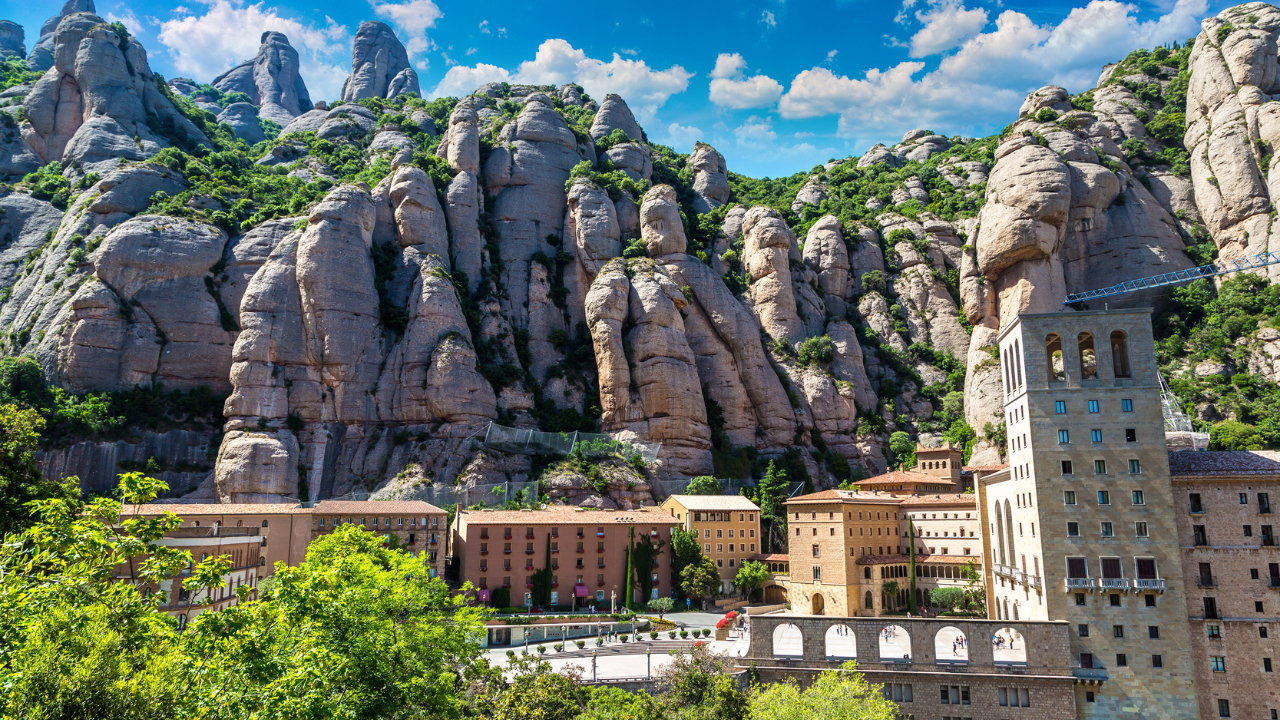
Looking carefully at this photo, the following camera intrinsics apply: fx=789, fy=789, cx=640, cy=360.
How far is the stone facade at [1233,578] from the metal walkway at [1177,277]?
5094 cm

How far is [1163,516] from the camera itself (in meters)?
49.8

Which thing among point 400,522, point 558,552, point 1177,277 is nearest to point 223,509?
point 400,522

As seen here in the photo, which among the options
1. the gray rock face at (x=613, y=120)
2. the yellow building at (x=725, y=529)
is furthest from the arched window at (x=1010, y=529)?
the gray rock face at (x=613, y=120)

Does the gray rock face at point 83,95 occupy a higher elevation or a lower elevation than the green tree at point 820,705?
higher

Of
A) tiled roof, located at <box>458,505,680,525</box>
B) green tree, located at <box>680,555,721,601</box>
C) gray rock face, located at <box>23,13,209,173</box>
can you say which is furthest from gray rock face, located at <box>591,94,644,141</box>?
green tree, located at <box>680,555,721,601</box>

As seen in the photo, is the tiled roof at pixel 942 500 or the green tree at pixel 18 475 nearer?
the green tree at pixel 18 475

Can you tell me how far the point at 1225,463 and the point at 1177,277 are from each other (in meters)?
58.4

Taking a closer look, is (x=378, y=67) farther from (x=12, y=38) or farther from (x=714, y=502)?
(x=714, y=502)

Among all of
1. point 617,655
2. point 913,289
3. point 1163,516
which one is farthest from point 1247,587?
point 913,289

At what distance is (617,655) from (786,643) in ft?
39.2

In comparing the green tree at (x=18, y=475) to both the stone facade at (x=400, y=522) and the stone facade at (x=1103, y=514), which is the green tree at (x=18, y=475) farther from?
the stone facade at (x=1103, y=514)

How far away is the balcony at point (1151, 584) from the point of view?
160 feet

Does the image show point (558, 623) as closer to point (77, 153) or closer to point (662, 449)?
point (662, 449)

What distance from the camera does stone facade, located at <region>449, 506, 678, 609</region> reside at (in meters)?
72.2
